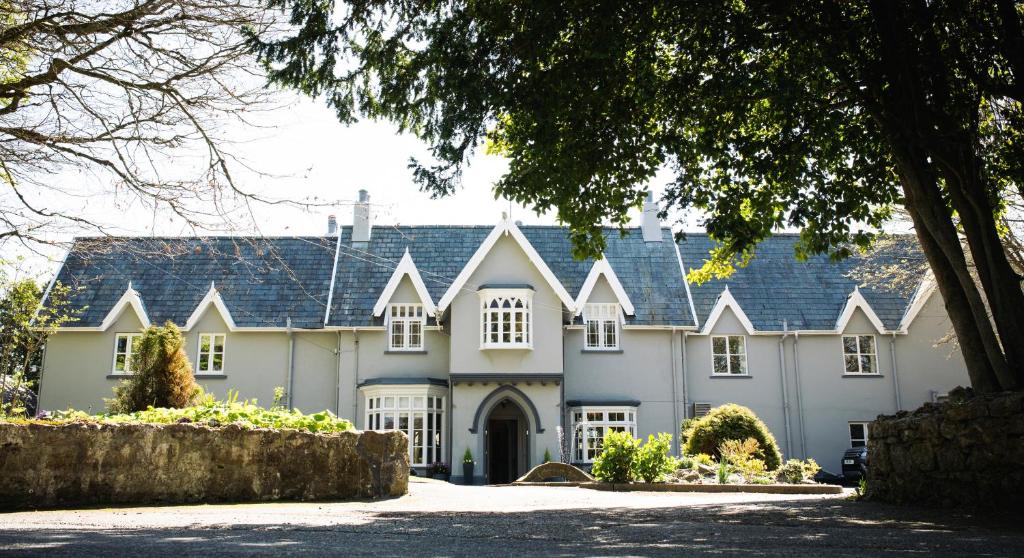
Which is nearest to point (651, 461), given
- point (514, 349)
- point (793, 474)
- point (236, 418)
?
point (793, 474)

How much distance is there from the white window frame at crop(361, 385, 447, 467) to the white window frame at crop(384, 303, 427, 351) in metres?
1.93

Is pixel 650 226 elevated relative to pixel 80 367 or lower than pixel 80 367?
elevated

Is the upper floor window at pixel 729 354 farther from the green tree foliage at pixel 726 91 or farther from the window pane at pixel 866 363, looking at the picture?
the green tree foliage at pixel 726 91

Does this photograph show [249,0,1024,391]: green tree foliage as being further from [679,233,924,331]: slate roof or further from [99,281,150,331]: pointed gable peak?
[99,281,150,331]: pointed gable peak

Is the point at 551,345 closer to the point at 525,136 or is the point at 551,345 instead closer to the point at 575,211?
the point at 575,211

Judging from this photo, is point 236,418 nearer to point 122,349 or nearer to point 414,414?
point 414,414

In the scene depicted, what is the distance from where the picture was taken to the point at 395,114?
1331cm

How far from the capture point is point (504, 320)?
3017 cm

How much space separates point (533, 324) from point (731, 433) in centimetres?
824

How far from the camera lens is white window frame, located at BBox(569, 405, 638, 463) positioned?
3036 cm

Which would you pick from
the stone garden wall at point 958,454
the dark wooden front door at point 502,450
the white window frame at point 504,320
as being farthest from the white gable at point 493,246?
the stone garden wall at point 958,454

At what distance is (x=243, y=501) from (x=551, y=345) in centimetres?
1750

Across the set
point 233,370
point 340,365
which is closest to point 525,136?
point 340,365

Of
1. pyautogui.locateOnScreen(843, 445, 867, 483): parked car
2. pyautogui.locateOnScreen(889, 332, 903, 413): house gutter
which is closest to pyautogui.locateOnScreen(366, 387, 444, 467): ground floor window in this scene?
pyautogui.locateOnScreen(843, 445, 867, 483): parked car
